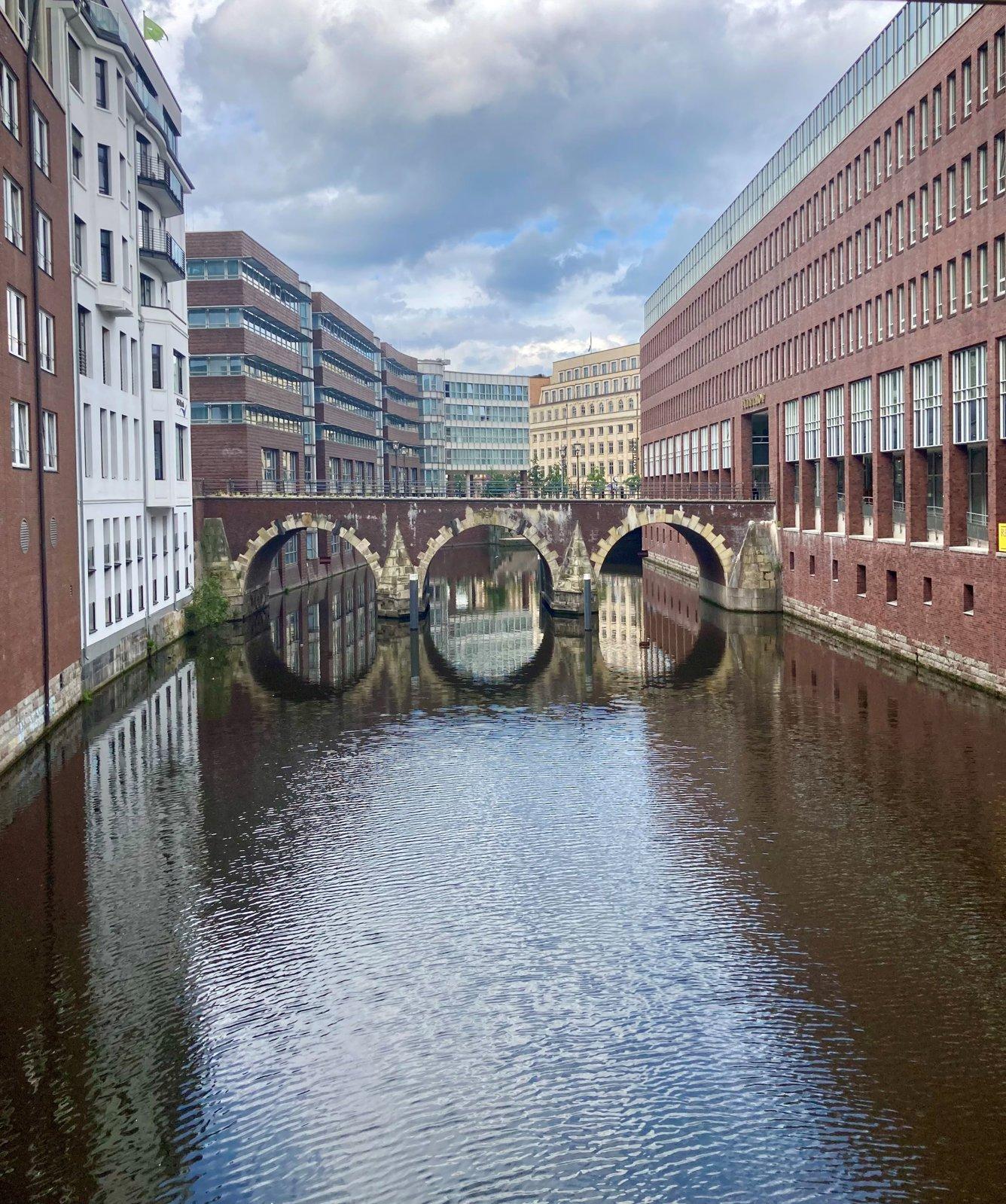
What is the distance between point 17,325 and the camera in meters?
36.3

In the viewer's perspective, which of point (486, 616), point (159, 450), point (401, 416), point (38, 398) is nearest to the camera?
point (38, 398)

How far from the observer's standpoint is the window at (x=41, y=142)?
38656 millimetres

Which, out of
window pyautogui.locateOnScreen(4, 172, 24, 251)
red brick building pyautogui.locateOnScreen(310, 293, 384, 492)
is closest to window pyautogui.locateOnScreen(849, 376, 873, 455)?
window pyautogui.locateOnScreen(4, 172, 24, 251)

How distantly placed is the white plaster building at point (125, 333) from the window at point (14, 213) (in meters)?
7.68

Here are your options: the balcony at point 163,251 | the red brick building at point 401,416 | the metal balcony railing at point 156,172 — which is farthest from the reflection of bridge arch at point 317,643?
the red brick building at point 401,416

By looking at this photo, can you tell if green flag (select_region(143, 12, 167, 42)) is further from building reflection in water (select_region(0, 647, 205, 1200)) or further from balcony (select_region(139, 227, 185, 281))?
building reflection in water (select_region(0, 647, 205, 1200))

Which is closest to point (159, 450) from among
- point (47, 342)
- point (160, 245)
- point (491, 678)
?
point (160, 245)

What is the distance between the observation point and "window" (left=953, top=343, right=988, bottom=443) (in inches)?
1842

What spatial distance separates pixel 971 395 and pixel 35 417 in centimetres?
3358

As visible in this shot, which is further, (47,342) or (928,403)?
(928,403)

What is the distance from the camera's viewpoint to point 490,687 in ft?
173

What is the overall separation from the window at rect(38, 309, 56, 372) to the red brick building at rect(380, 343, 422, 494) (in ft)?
337

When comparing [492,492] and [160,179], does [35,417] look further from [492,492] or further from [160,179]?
[492,492]

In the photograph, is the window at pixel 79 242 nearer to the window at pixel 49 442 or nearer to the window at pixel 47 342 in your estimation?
the window at pixel 47 342
